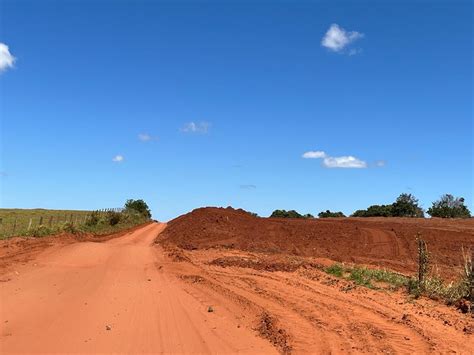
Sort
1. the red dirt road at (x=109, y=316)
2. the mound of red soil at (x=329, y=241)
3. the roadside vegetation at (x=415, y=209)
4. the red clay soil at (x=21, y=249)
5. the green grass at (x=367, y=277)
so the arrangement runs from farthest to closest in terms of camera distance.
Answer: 1. the roadside vegetation at (x=415, y=209)
2. the mound of red soil at (x=329, y=241)
3. the red clay soil at (x=21, y=249)
4. the green grass at (x=367, y=277)
5. the red dirt road at (x=109, y=316)

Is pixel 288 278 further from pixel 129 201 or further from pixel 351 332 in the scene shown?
pixel 129 201

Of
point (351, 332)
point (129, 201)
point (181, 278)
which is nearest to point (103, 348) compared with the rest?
point (351, 332)

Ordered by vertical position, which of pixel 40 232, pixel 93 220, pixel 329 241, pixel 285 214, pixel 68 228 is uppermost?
pixel 285 214

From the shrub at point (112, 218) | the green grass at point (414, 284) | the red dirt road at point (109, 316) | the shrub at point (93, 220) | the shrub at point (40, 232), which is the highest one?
the shrub at point (112, 218)

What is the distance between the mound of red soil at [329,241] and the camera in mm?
22703

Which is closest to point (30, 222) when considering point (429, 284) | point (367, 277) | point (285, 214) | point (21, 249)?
point (21, 249)

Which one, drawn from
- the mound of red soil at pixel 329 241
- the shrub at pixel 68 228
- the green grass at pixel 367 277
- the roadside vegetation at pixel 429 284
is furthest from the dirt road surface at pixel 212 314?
the shrub at pixel 68 228

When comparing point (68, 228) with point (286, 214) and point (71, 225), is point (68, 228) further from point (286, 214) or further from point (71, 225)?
point (286, 214)

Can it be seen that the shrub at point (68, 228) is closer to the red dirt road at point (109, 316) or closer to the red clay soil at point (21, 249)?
the red clay soil at point (21, 249)

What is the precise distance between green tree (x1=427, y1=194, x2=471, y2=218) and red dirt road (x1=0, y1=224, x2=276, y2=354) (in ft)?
196

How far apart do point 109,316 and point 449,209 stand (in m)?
68.6

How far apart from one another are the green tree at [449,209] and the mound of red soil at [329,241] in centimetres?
3982

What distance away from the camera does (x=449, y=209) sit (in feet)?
232

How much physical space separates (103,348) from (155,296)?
411 centimetres
